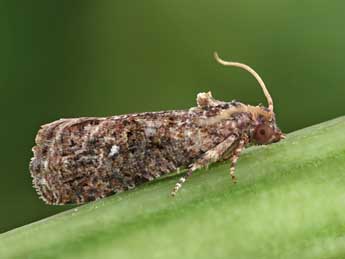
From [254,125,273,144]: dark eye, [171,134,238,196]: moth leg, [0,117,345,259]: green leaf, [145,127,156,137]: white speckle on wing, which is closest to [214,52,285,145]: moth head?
[254,125,273,144]: dark eye

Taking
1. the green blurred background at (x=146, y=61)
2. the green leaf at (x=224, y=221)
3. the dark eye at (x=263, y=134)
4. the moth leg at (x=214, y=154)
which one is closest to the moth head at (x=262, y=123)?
the dark eye at (x=263, y=134)

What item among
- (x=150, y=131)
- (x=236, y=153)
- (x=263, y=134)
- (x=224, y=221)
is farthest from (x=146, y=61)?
(x=224, y=221)

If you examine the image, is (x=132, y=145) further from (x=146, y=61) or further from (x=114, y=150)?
(x=146, y=61)

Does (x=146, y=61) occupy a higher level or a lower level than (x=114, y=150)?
higher

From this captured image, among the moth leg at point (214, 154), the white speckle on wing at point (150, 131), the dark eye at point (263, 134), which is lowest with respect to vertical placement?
the moth leg at point (214, 154)

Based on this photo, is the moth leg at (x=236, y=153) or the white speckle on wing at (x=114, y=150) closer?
the moth leg at (x=236, y=153)

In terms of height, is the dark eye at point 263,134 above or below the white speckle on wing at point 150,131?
below

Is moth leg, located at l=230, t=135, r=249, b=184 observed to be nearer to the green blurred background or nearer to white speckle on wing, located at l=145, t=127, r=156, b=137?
white speckle on wing, located at l=145, t=127, r=156, b=137

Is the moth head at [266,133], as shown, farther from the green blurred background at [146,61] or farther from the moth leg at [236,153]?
the green blurred background at [146,61]

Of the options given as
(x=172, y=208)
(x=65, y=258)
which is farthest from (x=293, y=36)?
(x=65, y=258)
